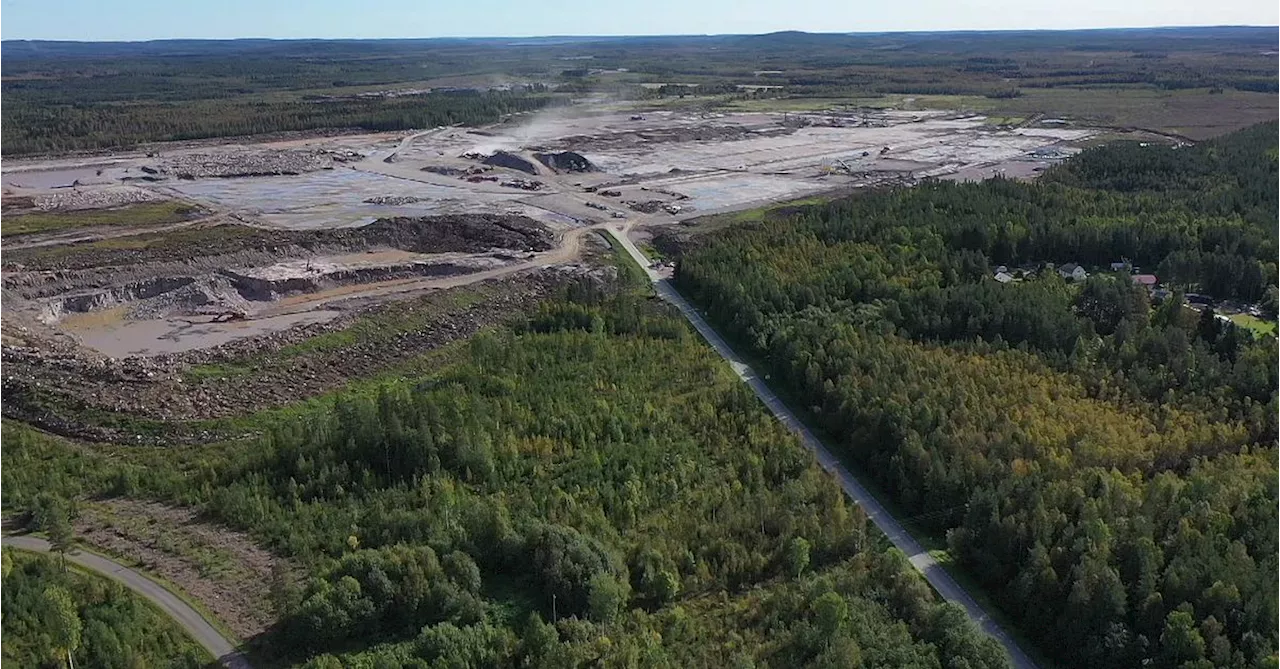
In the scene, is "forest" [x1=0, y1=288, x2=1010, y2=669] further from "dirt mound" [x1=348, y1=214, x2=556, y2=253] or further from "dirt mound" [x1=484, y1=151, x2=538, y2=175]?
"dirt mound" [x1=484, y1=151, x2=538, y2=175]

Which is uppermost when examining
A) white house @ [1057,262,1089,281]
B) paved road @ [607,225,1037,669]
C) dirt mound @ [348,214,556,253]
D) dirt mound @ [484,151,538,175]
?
dirt mound @ [484,151,538,175]

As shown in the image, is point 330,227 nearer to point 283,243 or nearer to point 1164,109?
point 283,243

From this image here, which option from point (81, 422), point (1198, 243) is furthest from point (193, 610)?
point (1198, 243)

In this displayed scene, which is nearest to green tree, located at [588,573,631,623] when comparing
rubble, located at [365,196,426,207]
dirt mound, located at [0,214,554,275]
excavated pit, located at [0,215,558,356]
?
excavated pit, located at [0,215,558,356]

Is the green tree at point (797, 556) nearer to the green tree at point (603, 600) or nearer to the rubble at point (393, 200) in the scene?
the green tree at point (603, 600)

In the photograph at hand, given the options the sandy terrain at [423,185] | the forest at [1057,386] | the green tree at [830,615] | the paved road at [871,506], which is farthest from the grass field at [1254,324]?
the sandy terrain at [423,185]

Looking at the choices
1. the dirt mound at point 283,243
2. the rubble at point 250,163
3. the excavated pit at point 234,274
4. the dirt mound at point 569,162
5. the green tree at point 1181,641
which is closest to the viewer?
the green tree at point 1181,641
